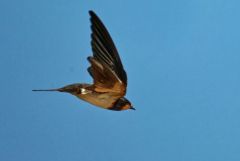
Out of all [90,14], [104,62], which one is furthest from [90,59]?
[90,14]

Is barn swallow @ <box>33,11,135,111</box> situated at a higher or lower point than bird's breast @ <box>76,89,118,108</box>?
higher

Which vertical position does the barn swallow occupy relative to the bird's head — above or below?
above

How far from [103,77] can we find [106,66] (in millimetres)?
46

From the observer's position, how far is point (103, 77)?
1.74 meters

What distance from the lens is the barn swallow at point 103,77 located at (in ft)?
5.62

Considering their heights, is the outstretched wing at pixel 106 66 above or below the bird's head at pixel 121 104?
above

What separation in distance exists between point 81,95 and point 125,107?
20 centimetres

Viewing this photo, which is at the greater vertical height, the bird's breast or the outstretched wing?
the outstretched wing

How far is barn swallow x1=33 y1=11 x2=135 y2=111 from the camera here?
1.71 metres

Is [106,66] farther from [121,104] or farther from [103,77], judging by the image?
[121,104]

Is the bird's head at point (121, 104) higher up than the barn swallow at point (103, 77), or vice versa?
the barn swallow at point (103, 77)

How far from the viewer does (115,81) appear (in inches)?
68.0

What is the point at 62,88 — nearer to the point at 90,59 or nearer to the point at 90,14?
the point at 90,59

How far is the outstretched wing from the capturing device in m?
1.70
